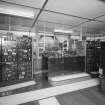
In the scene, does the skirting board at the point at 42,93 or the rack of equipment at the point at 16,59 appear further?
the rack of equipment at the point at 16,59

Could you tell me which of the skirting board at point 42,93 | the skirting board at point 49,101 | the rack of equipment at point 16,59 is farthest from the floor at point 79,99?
the rack of equipment at point 16,59

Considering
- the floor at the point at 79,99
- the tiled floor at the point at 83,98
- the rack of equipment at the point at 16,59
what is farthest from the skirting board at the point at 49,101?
the rack of equipment at the point at 16,59

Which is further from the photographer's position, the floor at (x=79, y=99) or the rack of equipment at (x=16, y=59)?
the rack of equipment at (x=16, y=59)

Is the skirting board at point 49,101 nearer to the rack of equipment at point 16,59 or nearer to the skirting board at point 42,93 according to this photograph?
the skirting board at point 42,93

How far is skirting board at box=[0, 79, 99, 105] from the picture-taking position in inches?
96.2

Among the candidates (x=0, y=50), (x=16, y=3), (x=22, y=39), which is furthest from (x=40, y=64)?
(x=16, y=3)

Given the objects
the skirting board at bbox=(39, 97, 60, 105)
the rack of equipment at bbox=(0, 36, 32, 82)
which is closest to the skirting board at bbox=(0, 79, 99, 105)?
the skirting board at bbox=(39, 97, 60, 105)

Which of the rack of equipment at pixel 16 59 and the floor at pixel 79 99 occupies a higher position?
the rack of equipment at pixel 16 59

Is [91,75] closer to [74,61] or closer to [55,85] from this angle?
[74,61]

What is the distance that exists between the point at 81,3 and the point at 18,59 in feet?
10.7

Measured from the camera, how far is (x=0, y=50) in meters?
3.51

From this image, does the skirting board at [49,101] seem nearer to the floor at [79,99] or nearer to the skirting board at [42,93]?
the floor at [79,99]

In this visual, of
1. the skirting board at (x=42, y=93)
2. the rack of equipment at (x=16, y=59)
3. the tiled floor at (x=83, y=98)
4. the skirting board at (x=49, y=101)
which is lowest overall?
the skirting board at (x=49, y=101)

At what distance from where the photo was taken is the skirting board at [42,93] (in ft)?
8.01
